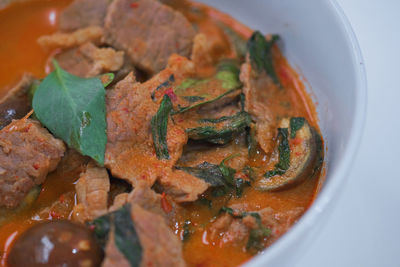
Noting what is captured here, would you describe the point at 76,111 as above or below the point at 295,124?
below

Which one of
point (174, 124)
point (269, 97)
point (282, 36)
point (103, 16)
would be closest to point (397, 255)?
point (269, 97)

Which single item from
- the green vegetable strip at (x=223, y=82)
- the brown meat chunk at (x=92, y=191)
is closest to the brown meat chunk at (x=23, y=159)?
the brown meat chunk at (x=92, y=191)

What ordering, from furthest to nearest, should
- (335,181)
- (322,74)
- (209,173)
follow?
(322,74) → (209,173) → (335,181)

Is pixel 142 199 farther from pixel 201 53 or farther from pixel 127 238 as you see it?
pixel 201 53

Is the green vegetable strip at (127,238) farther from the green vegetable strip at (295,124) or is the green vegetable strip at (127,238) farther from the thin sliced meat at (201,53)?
the thin sliced meat at (201,53)

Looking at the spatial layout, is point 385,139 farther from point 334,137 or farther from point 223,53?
point 223,53

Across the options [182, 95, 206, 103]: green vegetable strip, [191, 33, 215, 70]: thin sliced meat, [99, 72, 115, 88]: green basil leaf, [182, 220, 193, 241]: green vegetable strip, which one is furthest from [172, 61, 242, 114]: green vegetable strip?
[182, 220, 193, 241]: green vegetable strip

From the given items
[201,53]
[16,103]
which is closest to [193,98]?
[201,53]
